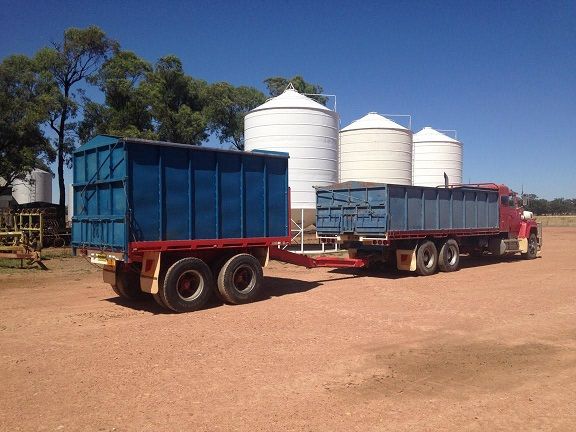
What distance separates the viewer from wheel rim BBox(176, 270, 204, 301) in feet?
33.8

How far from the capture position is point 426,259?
1644 cm

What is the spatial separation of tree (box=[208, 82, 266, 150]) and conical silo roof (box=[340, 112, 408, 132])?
→ 11416 mm

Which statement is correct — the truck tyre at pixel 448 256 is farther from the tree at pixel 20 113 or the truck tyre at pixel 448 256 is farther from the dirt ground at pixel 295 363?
the tree at pixel 20 113

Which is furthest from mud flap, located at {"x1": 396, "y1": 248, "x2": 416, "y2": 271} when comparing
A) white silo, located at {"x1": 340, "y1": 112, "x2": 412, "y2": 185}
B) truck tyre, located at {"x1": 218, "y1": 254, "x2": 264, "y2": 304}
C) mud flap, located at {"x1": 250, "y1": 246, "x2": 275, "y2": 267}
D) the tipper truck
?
white silo, located at {"x1": 340, "y1": 112, "x2": 412, "y2": 185}

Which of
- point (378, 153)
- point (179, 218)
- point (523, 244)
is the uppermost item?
point (378, 153)

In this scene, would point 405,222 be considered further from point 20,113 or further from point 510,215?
point 20,113

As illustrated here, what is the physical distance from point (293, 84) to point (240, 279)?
122 feet

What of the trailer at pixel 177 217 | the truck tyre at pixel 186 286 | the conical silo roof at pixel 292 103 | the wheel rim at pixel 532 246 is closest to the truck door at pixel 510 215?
the wheel rim at pixel 532 246

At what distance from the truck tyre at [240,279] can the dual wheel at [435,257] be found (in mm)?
6504

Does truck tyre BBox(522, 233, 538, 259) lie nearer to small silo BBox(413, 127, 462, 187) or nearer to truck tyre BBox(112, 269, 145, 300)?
small silo BBox(413, 127, 462, 187)

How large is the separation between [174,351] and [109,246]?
3.58 metres

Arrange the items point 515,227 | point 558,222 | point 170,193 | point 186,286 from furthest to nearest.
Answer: point 558,222 → point 515,227 → point 186,286 → point 170,193

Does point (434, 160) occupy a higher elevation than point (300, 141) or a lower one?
higher

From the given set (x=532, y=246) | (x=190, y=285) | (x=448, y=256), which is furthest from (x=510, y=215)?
(x=190, y=285)
